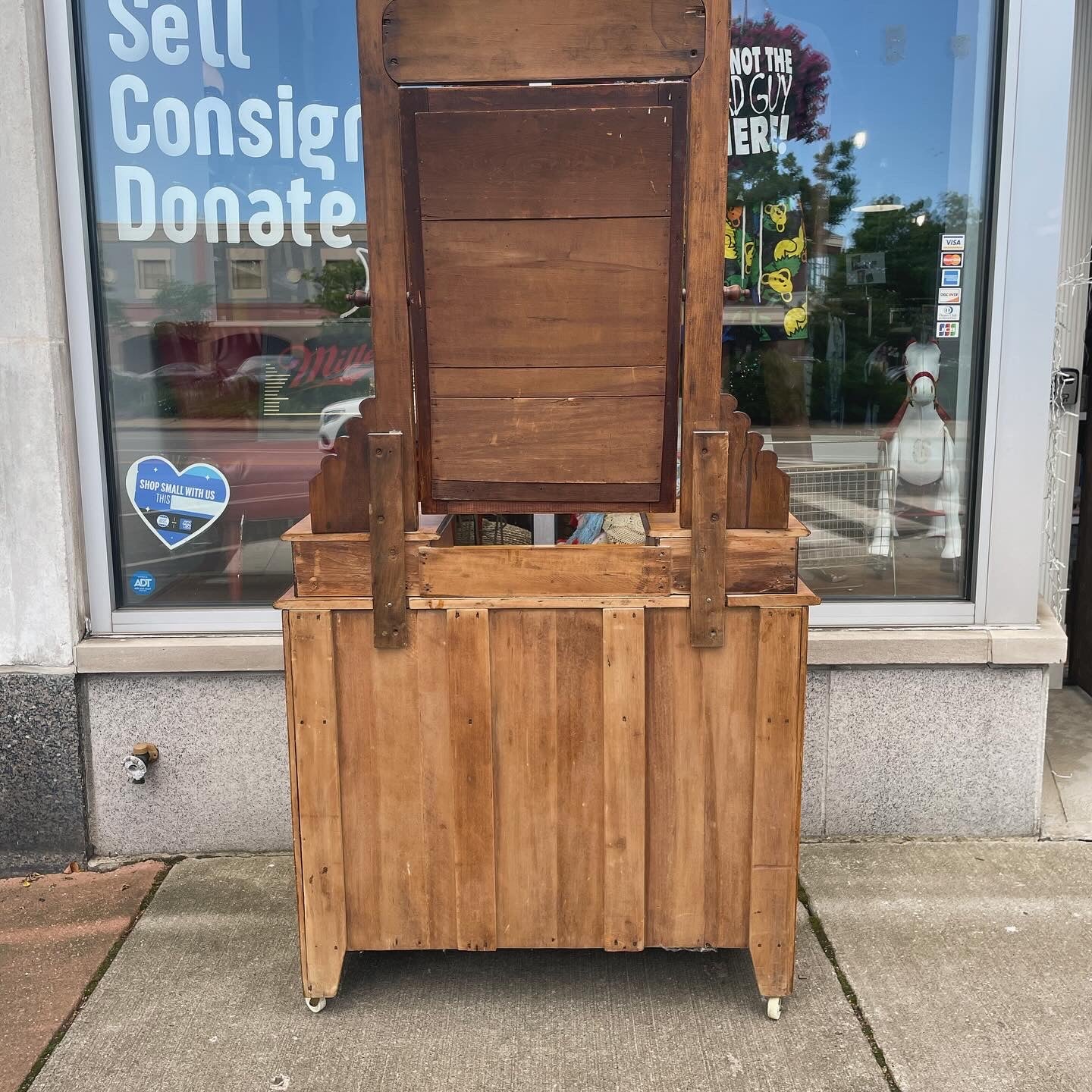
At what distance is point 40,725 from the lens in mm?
4152

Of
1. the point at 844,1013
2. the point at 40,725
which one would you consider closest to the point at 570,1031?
the point at 844,1013

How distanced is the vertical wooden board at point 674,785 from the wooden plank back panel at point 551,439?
426mm

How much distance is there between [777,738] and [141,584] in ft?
8.82

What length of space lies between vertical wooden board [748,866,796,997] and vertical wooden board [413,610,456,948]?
804mm

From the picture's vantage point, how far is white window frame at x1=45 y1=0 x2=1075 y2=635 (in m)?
3.98

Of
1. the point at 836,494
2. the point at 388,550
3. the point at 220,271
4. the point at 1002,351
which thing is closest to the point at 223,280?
the point at 220,271

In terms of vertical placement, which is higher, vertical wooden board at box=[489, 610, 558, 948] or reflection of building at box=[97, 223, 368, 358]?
reflection of building at box=[97, 223, 368, 358]

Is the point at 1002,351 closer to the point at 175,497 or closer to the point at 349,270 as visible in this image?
the point at 349,270

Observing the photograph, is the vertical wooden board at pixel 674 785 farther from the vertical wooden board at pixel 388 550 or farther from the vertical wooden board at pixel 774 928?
the vertical wooden board at pixel 388 550

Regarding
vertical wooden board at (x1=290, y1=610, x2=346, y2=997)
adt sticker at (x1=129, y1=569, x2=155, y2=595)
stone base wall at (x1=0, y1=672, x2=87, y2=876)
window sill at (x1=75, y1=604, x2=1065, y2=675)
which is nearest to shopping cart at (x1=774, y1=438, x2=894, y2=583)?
window sill at (x1=75, y1=604, x2=1065, y2=675)

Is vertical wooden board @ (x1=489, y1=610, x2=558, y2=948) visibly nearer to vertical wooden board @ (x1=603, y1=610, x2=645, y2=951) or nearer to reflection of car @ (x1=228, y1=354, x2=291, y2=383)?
vertical wooden board @ (x1=603, y1=610, x2=645, y2=951)

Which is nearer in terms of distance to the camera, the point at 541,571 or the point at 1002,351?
the point at 541,571

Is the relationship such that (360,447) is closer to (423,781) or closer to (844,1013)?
(423,781)

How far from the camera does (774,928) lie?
10.1 feet
